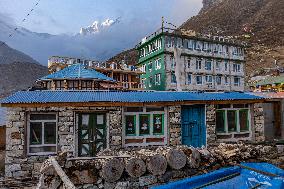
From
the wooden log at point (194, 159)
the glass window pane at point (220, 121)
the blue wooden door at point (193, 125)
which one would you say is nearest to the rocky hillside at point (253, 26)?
the glass window pane at point (220, 121)

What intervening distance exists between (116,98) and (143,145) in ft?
9.94

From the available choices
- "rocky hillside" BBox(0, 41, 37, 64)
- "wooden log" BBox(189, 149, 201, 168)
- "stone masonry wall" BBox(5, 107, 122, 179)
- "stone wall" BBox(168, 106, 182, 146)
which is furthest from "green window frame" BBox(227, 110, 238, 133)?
"rocky hillside" BBox(0, 41, 37, 64)

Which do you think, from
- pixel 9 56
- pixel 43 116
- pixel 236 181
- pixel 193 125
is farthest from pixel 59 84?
pixel 9 56

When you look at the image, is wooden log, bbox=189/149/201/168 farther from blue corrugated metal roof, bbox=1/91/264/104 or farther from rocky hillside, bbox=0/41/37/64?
rocky hillside, bbox=0/41/37/64

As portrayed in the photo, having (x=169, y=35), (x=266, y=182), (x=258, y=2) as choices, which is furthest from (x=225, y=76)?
(x=258, y=2)

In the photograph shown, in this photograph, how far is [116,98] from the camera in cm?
1360

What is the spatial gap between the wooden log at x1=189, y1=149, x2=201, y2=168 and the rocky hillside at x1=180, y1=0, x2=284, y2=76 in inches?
2674

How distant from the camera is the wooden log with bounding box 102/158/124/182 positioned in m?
9.28

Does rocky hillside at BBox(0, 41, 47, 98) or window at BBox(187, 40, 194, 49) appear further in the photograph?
rocky hillside at BBox(0, 41, 47, 98)

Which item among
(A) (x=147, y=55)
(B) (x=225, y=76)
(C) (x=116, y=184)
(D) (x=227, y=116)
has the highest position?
(A) (x=147, y=55)

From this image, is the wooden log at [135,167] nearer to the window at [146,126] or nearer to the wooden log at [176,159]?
the wooden log at [176,159]

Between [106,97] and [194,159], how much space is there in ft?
18.4

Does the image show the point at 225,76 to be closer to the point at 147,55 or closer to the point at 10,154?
the point at 147,55

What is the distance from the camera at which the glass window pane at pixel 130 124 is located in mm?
14220
